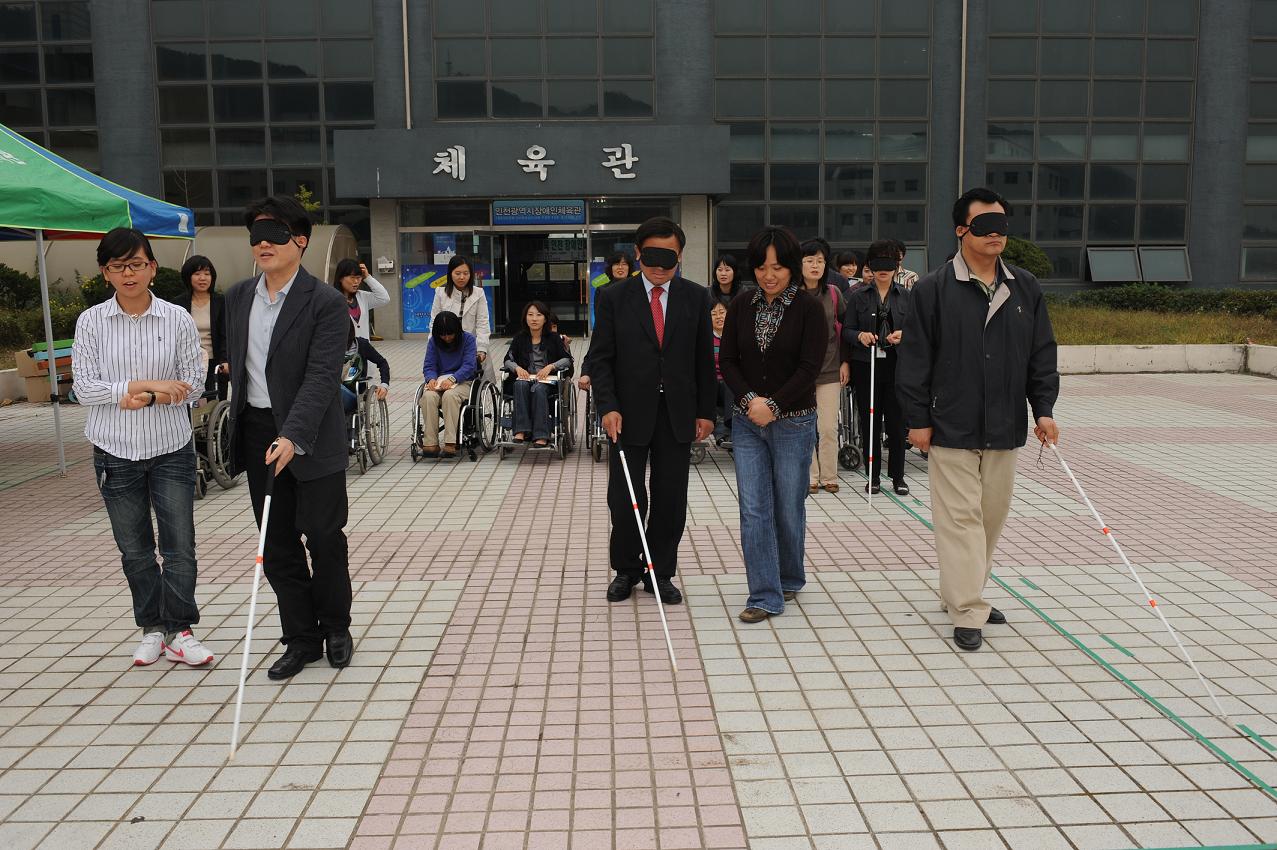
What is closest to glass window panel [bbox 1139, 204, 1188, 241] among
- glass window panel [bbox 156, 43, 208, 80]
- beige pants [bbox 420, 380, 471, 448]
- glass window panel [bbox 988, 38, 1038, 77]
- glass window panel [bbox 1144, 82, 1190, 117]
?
glass window panel [bbox 1144, 82, 1190, 117]

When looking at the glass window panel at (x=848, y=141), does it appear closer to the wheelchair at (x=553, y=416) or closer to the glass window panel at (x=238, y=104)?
the glass window panel at (x=238, y=104)

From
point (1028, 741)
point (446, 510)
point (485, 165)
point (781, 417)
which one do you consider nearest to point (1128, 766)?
point (1028, 741)

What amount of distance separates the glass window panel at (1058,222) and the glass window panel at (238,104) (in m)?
18.2

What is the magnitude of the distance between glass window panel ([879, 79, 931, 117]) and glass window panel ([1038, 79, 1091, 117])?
2.77m

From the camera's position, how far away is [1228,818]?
3.26 meters

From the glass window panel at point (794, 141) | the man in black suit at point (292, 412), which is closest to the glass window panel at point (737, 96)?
the glass window panel at point (794, 141)

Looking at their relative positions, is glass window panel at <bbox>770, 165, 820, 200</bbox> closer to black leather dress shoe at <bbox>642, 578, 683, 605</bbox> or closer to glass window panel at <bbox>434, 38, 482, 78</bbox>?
glass window panel at <bbox>434, 38, 482, 78</bbox>

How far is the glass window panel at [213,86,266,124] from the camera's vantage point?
2430 cm

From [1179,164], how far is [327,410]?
25.8m

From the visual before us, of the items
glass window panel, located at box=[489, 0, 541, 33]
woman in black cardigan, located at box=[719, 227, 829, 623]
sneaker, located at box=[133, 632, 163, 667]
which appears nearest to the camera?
sneaker, located at box=[133, 632, 163, 667]

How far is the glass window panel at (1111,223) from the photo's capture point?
2512 cm

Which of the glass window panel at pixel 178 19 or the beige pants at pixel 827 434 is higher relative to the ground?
the glass window panel at pixel 178 19

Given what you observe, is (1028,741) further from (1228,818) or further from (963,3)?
(963,3)

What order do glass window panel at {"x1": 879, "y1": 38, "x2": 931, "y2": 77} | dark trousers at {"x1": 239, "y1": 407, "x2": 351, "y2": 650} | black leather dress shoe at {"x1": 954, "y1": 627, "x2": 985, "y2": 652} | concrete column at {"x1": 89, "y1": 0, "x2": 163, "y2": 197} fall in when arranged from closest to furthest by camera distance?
dark trousers at {"x1": 239, "y1": 407, "x2": 351, "y2": 650} → black leather dress shoe at {"x1": 954, "y1": 627, "x2": 985, "y2": 652} → concrete column at {"x1": 89, "y1": 0, "x2": 163, "y2": 197} → glass window panel at {"x1": 879, "y1": 38, "x2": 931, "y2": 77}
